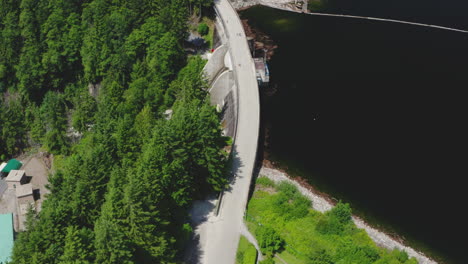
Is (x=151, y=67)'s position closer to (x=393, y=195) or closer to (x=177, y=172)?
(x=177, y=172)

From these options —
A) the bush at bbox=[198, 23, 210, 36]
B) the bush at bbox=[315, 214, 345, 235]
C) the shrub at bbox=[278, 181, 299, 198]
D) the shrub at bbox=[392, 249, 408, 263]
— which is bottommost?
the shrub at bbox=[392, 249, 408, 263]

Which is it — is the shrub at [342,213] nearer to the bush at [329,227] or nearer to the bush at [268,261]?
the bush at [329,227]

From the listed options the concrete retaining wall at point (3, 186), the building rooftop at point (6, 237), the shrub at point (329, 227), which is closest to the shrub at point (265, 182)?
the shrub at point (329, 227)

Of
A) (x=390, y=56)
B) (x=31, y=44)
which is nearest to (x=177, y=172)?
(x=31, y=44)

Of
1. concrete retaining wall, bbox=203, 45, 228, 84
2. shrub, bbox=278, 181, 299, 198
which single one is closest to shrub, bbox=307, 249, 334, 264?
shrub, bbox=278, 181, 299, 198

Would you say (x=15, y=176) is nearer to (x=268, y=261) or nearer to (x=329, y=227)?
(x=268, y=261)

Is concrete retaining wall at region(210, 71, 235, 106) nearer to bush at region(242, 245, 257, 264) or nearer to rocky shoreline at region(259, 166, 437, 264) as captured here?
rocky shoreline at region(259, 166, 437, 264)
